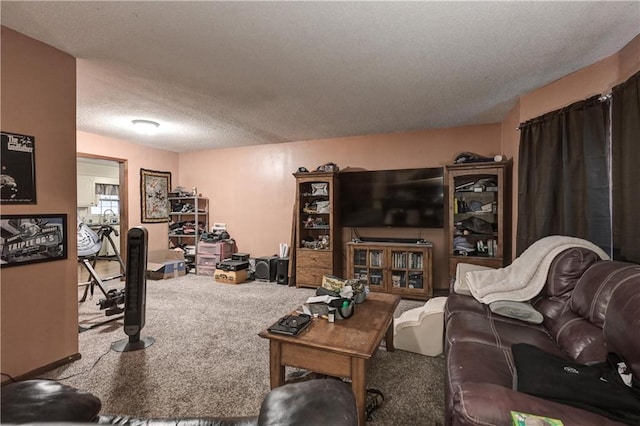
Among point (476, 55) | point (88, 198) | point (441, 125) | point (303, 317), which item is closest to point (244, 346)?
point (303, 317)

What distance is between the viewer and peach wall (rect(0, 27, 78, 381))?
1892 mm

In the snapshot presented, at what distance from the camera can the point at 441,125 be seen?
3.92 m

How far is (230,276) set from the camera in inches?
181

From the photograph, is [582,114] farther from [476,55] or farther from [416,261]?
[416,261]

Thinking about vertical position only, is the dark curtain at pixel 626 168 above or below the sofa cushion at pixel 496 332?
above

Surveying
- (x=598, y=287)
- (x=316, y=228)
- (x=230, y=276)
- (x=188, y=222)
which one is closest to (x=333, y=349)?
(x=598, y=287)

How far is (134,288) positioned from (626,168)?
3.61 m

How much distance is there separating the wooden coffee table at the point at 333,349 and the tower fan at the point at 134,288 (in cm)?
139

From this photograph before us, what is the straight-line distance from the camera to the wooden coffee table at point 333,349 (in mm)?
1526

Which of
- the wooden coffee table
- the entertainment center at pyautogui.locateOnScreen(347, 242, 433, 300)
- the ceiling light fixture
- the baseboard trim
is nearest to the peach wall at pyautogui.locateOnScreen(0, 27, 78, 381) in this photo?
the baseboard trim

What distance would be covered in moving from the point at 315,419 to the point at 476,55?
2.45 m

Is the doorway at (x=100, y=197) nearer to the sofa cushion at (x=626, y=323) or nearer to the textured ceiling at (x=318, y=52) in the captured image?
the textured ceiling at (x=318, y=52)

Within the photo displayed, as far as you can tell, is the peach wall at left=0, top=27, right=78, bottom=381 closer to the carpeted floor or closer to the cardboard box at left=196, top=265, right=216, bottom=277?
the carpeted floor

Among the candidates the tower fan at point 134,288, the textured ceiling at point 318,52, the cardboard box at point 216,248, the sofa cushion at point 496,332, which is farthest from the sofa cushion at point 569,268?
the cardboard box at point 216,248
